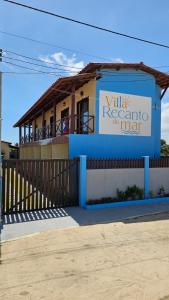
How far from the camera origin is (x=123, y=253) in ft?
18.5

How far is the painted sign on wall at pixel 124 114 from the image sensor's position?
1256 centimetres

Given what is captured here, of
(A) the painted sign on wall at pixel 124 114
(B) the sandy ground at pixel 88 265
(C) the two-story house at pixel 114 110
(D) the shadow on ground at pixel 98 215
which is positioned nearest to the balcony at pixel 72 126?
(C) the two-story house at pixel 114 110

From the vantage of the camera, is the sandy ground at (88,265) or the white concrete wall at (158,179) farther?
the white concrete wall at (158,179)

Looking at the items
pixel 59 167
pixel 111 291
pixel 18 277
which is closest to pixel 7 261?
pixel 18 277

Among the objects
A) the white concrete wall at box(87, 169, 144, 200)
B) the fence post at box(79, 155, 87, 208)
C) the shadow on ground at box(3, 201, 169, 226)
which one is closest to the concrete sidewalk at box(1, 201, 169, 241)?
the shadow on ground at box(3, 201, 169, 226)

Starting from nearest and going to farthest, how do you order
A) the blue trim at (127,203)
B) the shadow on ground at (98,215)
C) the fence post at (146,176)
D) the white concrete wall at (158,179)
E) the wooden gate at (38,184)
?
the shadow on ground at (98,215) → the wooden gate at (38,184) → the blue trim at (127,203) → the fence post at (146,176) → the white concrete wall at (158,179)

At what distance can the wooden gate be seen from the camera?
8562mm

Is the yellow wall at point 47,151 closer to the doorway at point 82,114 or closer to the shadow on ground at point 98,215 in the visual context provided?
the doorway at point 82,114

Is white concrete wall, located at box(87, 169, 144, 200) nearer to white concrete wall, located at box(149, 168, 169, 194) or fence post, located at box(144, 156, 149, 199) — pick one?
fence post, located at box(144, 156, 149, 199)

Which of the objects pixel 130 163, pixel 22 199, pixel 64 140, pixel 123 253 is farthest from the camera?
pixel 64 140

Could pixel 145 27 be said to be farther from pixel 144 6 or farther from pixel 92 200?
pixel 92 200

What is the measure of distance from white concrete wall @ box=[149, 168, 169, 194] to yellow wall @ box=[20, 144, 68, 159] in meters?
4.04

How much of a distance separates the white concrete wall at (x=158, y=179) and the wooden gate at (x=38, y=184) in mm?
3591

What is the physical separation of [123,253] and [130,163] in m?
5.83
